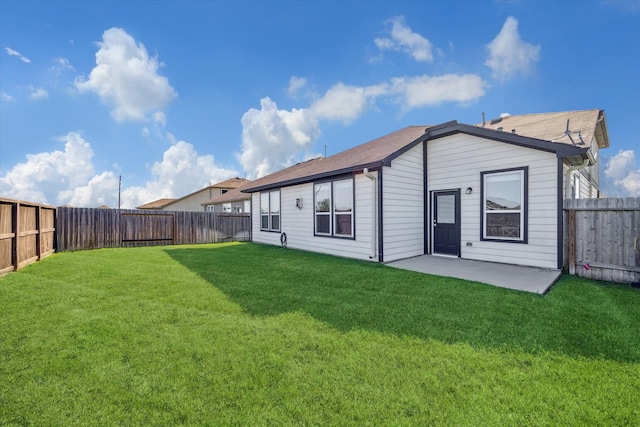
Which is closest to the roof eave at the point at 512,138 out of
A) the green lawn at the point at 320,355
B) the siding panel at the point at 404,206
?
the siding panel at the point at 404,206

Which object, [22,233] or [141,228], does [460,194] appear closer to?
[22,233]

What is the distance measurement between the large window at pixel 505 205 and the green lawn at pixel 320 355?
2.07m

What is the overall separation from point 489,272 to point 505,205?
1.89 meters

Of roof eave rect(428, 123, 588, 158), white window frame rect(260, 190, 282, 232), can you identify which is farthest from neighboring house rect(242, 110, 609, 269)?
white window frame rect(260, 190, 282, 232)

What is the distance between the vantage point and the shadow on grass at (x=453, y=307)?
3.08 metres

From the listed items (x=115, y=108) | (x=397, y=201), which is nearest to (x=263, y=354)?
(x=397, y=201)

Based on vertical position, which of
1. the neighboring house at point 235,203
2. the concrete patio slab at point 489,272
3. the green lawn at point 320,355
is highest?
the neighboring house at point 235,203

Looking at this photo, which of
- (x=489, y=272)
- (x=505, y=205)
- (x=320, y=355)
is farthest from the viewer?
(x=505, y=205)

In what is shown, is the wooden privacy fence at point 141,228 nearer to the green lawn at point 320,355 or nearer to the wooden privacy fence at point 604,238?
the green lawn at point 320,355

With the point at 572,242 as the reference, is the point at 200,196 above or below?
above

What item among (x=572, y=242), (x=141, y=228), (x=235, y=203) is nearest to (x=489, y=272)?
(x=572, y=242)

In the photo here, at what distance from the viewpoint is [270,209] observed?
12336 millimetres

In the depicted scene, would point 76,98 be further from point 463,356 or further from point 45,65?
point 463,356

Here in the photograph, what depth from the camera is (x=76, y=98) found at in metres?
10.9
